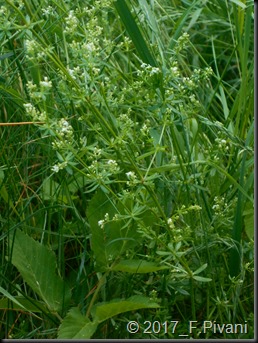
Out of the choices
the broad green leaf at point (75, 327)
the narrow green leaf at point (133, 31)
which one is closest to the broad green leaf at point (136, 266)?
the broad green leaf at point (75, 327)

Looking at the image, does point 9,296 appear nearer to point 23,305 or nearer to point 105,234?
point 23,305

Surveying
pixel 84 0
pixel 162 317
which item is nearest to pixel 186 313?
pixel 162 317

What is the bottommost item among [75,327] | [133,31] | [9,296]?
[75,327]

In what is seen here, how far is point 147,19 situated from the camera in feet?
7.22

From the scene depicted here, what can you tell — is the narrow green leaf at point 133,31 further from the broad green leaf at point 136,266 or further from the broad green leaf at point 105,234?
the broad green leaf at point 136,266

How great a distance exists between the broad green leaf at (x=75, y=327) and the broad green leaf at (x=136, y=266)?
0.51 feet

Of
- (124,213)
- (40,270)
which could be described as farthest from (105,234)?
(40,270)

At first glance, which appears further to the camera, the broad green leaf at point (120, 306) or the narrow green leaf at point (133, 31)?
the narrow green leaf at point (133, 31)

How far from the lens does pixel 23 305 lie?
2000 millimetres

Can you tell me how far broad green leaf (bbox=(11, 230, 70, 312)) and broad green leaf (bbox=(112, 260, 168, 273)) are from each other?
17cm

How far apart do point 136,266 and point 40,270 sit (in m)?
0.27

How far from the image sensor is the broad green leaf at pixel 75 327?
1.86 metres

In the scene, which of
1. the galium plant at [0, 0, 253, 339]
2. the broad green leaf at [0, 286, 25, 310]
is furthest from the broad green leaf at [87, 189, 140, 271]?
the broad green leaf at [0, 286, 25, 310]

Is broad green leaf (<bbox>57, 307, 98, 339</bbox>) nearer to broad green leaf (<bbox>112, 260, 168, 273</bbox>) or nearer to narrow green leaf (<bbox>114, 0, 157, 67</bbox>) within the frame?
broad green leaf (<bbox>112, 260, 168, 273</bbox>)
